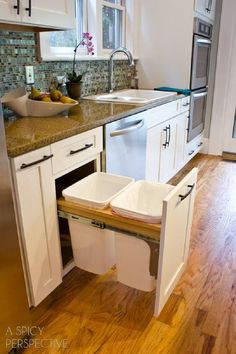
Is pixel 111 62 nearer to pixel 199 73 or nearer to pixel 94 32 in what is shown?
pixel 94 32

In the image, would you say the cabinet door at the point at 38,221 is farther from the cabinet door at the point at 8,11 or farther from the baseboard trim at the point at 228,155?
the baseboard trim at the point at 228,155

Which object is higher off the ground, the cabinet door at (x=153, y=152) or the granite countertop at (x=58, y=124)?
the granite countertop at (x=58, y=124)

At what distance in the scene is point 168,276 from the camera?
140cm

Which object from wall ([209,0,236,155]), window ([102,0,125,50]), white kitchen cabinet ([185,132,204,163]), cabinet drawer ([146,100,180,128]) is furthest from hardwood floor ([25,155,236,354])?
wall ([209,0,236,155])

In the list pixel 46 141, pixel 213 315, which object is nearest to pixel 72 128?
Result: pixel 46 141

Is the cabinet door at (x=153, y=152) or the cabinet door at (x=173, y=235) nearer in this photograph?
the cabinet door at (x=173, y=235)

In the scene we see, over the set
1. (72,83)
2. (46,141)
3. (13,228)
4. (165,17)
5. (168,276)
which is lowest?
(168,276)

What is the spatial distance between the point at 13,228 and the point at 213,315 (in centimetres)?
105

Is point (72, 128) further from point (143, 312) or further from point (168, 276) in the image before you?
point (143, 312)

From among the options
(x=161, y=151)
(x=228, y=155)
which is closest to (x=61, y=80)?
(x=161, y=151)

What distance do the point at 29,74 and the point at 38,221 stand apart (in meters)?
0.99

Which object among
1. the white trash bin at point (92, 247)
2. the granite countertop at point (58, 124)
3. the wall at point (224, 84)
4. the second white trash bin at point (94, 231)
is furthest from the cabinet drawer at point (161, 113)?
the wall at point (224, 84)

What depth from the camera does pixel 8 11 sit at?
136 cm

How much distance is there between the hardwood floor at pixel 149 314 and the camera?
1.39 metres
